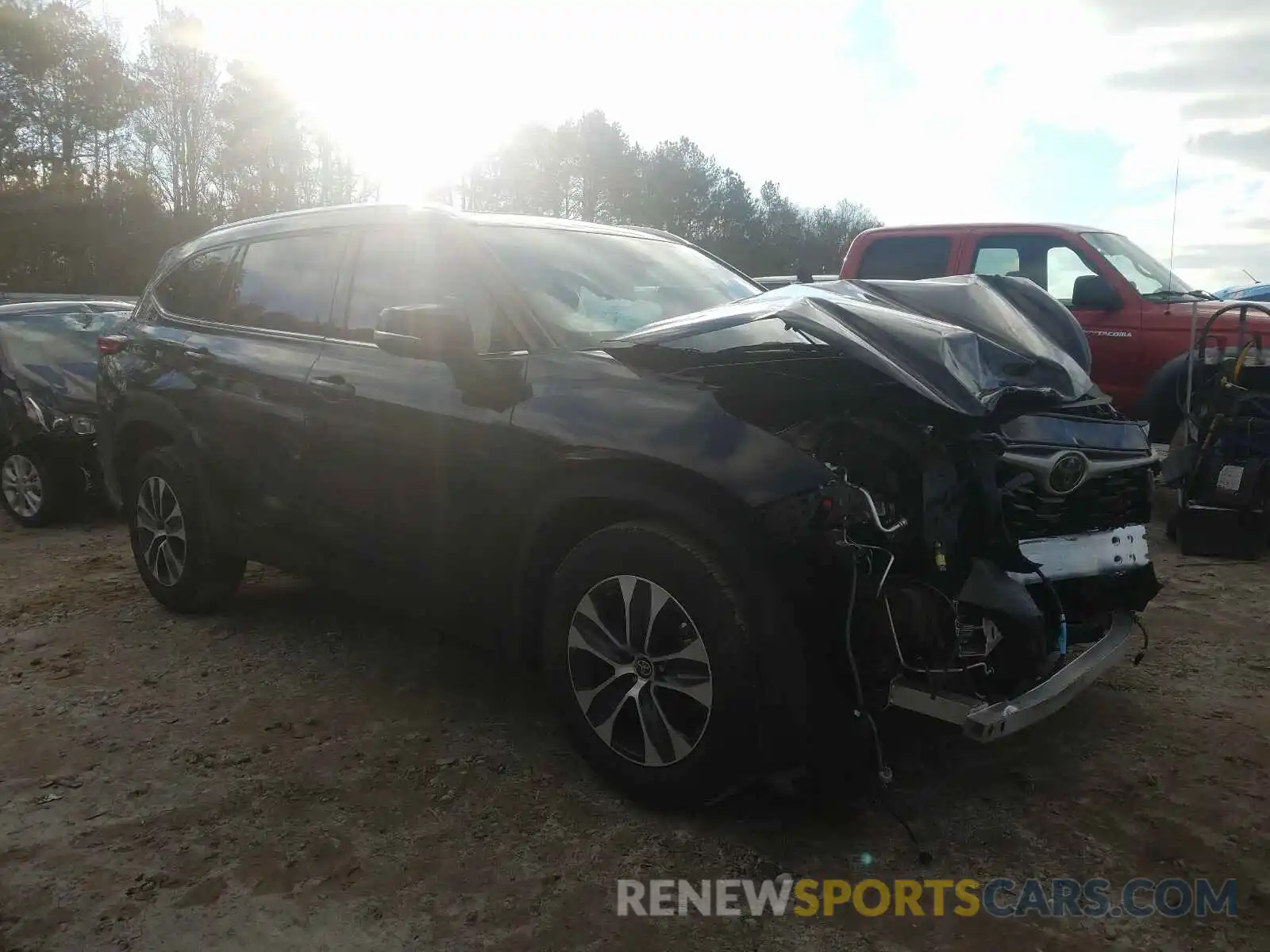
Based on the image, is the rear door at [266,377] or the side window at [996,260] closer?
the rear door at [266,377]

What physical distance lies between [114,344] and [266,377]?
1540 millimetres

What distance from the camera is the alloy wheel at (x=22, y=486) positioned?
7.64 metres

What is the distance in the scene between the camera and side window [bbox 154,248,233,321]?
4879mm

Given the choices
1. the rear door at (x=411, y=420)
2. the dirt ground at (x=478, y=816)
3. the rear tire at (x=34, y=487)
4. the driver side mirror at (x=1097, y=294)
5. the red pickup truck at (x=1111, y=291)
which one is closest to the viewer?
the dirt ground at (x=478, y=816)

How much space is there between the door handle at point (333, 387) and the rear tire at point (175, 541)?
3.68 ft

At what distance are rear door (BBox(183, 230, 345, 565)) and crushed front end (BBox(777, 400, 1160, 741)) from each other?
2.32 m

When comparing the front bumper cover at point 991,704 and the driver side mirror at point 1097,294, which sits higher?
the driver side mirror at point 1097,294

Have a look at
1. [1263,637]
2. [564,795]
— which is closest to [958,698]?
[564,795]

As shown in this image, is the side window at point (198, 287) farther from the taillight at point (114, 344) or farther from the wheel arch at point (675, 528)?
the wheel arch at point (675, 528)

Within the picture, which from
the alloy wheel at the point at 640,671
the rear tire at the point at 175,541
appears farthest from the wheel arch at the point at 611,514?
the rear tire at the point at 175,541

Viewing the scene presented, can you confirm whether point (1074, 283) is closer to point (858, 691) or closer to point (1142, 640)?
point (1142, 640)

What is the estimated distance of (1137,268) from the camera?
7.88m

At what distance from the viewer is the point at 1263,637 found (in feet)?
15.0

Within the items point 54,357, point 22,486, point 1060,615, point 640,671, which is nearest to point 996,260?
point 1060,615
